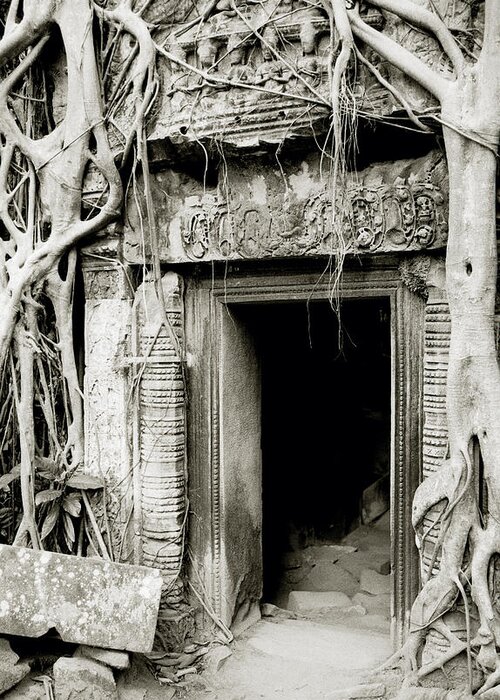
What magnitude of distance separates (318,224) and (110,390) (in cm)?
155

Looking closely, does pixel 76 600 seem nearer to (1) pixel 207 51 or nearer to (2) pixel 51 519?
(2) pixel 51 519

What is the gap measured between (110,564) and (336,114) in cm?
244

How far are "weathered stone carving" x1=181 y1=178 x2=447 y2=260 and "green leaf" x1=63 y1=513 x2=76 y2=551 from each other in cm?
167

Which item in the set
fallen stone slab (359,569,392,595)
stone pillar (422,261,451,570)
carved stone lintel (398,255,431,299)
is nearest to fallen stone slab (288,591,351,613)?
fallen stone slab (359,569,392,595)

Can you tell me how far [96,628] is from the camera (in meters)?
3.59

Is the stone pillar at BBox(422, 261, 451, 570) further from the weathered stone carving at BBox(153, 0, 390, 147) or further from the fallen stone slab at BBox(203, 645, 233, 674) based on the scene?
the fallen stone slab at BBox(203, 645, 233, 674)

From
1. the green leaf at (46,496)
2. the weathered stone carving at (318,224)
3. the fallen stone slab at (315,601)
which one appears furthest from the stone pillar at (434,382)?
the green leaf at (46,496)

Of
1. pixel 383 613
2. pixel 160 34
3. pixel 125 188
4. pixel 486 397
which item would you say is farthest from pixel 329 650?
pixel 160 34

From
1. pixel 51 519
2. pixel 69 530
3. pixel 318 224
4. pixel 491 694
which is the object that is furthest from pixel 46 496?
pixel 491 694

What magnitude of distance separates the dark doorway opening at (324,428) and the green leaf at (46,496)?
217cm

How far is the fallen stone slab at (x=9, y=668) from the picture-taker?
3.49 metres

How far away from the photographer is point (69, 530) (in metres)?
4.33

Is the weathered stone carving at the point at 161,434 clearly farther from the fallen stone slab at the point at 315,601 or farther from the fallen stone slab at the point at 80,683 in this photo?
the fallen stone slab at the point at 315,601

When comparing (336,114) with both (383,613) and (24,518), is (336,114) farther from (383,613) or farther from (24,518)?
(383,613)
